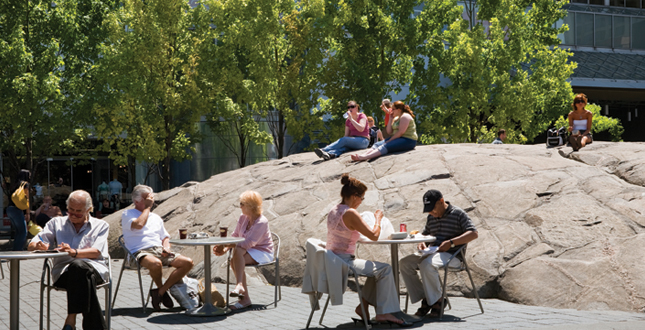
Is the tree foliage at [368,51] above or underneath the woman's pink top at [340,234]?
above

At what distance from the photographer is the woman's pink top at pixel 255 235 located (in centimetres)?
845

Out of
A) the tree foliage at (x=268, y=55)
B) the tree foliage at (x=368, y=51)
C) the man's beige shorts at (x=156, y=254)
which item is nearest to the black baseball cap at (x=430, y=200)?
the man's beige shorts at (x=156, y=254)

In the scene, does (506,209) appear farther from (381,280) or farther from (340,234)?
(340,234)

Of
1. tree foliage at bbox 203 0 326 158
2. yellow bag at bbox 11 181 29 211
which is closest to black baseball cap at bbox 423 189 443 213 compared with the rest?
yellow bag at bbox 11 181 29 211

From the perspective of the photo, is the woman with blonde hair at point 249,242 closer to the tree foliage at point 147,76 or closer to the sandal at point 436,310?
the sandal at point 436,310

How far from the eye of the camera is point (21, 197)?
12672 mm

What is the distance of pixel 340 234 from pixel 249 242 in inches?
69.7

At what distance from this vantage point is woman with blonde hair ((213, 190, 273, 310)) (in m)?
8.34

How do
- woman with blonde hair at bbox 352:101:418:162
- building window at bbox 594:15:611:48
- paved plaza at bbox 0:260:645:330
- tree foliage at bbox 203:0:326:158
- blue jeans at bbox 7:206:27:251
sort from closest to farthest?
paved plaza at bbox 0:260:645:330, blue jeans at bbox 7:206:27:251, woman with blonde hair at bbox 352:101:418:162, tree foliage at bbox 203:0:326:158, building window at bbox 594:15:611:48

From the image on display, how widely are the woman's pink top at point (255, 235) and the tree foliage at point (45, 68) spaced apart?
12.0 m

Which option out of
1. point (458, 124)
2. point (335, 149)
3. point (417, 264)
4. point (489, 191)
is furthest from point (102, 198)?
point (417, 264)

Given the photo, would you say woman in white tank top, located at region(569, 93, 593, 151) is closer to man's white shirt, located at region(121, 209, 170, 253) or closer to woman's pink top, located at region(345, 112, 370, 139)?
woman's pink top, located at region(345, 112, 370, 139)

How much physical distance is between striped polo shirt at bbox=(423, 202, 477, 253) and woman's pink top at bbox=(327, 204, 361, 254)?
3.74 feet

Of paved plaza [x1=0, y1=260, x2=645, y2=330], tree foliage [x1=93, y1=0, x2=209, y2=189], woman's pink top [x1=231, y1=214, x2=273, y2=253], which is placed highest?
tree foliage [x1=93, y1=0, x2=209, y2=189]
